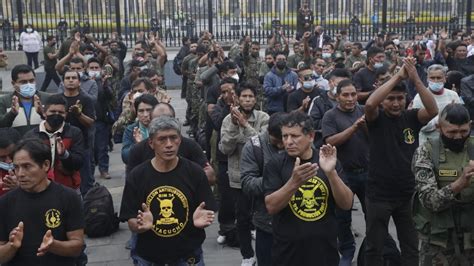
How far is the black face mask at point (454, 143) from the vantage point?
15.9 feet

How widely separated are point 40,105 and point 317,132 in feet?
9.35

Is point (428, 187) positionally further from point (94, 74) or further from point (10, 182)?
point (94, 74)

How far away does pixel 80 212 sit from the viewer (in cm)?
443

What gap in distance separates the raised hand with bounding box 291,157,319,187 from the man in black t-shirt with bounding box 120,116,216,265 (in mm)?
750

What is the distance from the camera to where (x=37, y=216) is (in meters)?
4.29

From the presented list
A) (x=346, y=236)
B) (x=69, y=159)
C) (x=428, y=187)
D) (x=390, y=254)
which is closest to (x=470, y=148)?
(x=428, y=187)

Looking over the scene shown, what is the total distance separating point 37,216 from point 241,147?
8.93 feet

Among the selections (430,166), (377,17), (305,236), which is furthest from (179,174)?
(377,17)

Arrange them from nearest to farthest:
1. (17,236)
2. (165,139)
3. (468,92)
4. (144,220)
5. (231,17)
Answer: (17,236), (144,220), (165,139), (468,92), (231,17)

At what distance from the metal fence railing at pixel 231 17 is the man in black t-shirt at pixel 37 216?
60.0ft

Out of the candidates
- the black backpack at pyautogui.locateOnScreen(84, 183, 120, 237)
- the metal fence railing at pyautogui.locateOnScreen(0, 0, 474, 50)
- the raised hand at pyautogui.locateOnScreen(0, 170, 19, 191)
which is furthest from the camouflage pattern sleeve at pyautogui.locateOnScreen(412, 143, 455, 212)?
the metal fence railing at pyautogui.locateOnScreen(0, 0, 474, 50)

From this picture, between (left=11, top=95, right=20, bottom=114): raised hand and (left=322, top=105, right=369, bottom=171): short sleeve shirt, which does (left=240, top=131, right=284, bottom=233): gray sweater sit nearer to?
(left=322, top=105, right=369, bottom=171): short sleeve shirt

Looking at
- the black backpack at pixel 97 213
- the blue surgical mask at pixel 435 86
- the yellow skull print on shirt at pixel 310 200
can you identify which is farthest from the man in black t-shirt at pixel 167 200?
the blue surgical mask at pixel 435 86

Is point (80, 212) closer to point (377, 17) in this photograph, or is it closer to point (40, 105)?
point (40, 105)
